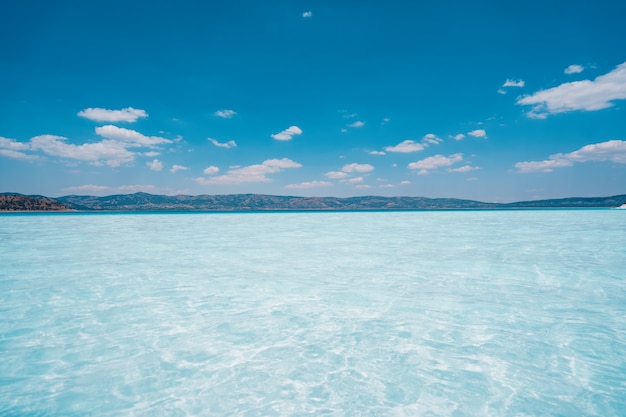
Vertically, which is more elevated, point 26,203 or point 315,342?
point 26,203

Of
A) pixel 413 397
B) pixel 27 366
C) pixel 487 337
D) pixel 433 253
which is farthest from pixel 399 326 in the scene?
pixel 433 253

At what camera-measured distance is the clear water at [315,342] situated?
3.36 m

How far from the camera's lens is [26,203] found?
298ft

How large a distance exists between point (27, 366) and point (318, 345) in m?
3.59

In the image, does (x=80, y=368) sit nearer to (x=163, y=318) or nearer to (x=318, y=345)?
(x=163, y=318)

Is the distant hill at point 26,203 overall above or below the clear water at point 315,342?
above

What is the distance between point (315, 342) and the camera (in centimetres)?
476

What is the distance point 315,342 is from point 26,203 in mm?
115917

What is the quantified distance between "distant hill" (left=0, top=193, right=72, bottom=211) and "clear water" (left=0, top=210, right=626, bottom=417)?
105m

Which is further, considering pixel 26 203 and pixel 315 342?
pixel 26 203

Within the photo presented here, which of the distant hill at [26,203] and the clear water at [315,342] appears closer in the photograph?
the clear water at [315,342]

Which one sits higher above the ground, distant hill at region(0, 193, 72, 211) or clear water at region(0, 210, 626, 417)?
distant hill at region(0, 193, 72, 211)

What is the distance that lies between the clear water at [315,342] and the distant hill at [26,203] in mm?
105408

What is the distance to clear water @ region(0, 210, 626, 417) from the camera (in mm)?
3359
